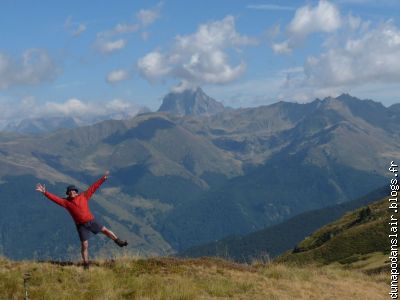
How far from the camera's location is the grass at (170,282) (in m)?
17.5

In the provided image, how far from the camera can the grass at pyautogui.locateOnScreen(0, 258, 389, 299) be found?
1755 cm

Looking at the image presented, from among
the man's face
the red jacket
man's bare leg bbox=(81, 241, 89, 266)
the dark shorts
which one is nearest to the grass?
man's bare leg bbox=(81, 241, 89, 266)

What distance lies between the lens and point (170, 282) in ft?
63.2

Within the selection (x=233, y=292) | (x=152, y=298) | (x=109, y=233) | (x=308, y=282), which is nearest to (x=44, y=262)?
(x=109, y=233)

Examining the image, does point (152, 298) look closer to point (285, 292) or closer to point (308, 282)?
point (285, 292)

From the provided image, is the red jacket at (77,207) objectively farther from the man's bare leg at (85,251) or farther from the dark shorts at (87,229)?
the man's bare leg at (85,251)

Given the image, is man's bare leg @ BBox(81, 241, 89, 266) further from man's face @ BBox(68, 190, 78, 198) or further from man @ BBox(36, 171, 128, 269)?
man's face @ BBox(68, 190, 78, 198)

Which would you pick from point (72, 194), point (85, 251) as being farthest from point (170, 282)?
point (72, 194)

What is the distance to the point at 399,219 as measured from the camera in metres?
97.4

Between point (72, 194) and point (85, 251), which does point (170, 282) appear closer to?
point (85, 251)

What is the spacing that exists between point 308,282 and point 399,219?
Result: 81550 mm

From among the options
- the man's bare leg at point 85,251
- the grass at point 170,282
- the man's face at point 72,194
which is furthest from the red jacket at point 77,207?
the grass at point 170,282

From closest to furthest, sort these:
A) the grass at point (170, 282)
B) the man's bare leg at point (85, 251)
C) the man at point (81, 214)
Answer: the grass at point (170, 282), the man at point (81, 214), the man's bare leg at point (85, 251)

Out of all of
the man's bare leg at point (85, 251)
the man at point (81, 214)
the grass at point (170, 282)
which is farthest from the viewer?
the man's bare leg at point (85, 251)
